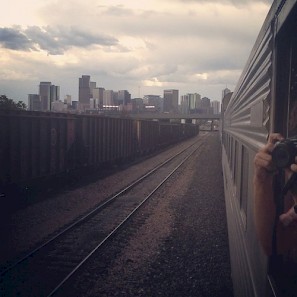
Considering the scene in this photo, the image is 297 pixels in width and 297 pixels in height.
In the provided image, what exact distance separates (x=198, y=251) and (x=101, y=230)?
2388mm

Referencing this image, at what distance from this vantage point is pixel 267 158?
1715 millimetres

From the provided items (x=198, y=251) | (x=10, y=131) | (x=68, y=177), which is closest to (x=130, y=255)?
(x=198, y=251)

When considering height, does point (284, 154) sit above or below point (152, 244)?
above

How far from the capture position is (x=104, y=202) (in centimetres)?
1177

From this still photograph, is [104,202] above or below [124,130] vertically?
below

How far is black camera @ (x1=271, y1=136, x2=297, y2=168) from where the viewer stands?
1.47 metres

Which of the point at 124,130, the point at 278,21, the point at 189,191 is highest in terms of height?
the point at 278,21

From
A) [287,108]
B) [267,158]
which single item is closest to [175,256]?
[287,108]

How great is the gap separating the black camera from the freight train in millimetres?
9779

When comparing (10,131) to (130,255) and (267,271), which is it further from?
(267,271)

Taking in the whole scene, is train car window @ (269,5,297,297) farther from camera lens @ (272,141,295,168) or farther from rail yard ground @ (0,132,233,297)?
rail yard ground @ (0,132,233,297)

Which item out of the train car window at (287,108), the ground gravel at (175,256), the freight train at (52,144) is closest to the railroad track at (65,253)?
the ground gravel at (175,256)

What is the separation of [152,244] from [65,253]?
1785mm

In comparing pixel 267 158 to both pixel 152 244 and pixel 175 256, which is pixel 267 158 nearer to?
pixel 175 256
